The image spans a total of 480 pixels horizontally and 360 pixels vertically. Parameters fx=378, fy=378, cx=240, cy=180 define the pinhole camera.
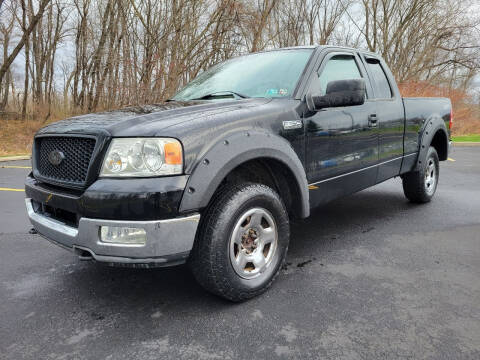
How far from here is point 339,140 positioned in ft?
10.8

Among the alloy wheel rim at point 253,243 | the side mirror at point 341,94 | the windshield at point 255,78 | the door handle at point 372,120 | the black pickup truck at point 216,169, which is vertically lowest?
the alloy wheel rim at point 253,243

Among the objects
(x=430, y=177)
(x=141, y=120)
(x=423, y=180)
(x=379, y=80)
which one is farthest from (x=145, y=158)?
(x=430, y=177)

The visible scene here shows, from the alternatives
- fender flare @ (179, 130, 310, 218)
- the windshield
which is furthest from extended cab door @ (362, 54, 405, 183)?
fender flare @ (179, 130, 310, 218)

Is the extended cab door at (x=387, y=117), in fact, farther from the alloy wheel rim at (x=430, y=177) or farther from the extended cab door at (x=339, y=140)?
the alloy wheel rim at (x=430, y=177)

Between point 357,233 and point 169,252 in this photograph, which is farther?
point 357,233

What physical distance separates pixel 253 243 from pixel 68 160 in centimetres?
132

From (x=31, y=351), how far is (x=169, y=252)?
88 centimetres

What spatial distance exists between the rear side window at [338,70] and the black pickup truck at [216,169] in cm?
2

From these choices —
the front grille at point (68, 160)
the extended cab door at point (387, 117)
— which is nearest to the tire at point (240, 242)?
the front grille at point (68, 160)

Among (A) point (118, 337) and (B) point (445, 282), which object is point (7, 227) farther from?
(B) point (445, 282)

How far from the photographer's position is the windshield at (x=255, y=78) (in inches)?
124

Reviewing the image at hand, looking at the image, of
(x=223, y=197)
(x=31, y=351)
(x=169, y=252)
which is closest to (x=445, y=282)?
(x=223, y=197)

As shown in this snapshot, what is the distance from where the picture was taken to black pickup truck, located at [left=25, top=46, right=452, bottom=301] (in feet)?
6.89

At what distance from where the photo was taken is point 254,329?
2195 mm
